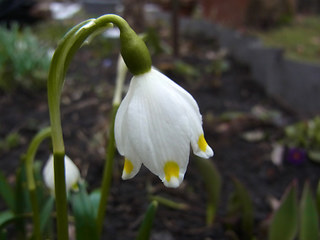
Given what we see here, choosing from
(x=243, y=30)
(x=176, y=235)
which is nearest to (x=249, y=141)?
(x=176, y=235)

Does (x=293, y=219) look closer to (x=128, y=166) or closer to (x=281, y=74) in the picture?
(x=128, y=166)

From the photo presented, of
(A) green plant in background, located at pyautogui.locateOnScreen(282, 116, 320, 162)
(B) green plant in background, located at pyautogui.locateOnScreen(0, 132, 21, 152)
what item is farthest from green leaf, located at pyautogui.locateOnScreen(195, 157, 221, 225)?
(B) green plant in background, located at pyautogui.locateOnScreen(0, 132, 21, 152)

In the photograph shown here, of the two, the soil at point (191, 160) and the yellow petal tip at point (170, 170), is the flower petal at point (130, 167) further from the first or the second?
the soil at point (191, 160)

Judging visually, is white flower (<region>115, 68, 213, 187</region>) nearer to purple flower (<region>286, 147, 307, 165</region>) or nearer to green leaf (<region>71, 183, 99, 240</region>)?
green leaf (<region>71, 183, 99, 240</region>)

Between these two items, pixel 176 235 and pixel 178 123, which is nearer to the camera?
pixel 178 123

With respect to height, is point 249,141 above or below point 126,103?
below

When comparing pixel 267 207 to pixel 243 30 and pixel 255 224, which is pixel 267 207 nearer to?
pixel 255 224

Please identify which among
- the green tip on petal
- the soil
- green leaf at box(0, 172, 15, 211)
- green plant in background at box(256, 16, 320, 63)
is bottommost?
the soil
